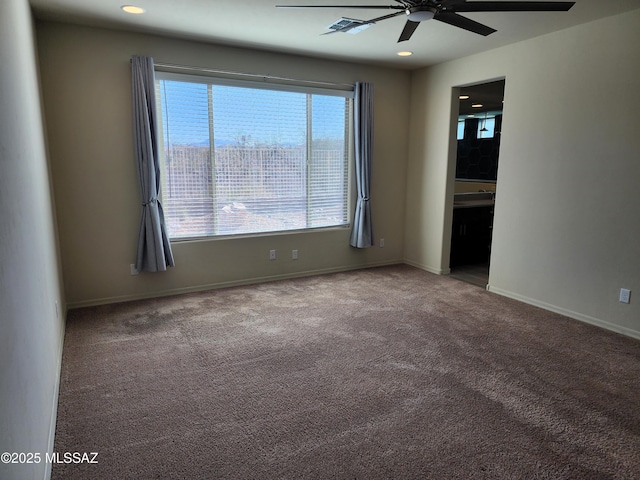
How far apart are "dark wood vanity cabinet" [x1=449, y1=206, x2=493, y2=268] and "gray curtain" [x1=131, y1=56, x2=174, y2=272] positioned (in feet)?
12.0

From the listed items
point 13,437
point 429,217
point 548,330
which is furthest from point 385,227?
point 13,437

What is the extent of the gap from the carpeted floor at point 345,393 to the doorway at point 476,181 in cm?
164

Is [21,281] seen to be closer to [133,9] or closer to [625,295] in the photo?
[133,9]

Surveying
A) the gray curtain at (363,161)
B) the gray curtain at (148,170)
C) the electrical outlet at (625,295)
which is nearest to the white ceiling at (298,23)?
the gray curtain at (148,170)

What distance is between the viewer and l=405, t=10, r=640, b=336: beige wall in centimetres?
333

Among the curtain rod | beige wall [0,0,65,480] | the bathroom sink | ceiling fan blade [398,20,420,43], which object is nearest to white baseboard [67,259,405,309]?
the bathroom sink

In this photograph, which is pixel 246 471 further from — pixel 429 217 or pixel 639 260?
pixel 429 217

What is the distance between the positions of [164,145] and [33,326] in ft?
8.83

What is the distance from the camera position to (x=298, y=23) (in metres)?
3.54

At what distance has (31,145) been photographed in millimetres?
2506

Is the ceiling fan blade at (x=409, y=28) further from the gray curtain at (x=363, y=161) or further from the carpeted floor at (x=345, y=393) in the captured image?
the carpeted floor at (x=345, y=393)

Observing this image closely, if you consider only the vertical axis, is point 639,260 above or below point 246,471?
above

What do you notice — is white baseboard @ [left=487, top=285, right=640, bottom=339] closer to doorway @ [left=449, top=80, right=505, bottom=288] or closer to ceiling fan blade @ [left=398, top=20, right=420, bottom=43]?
doorway @ [left=449, top=80, right=505, bottom=288]

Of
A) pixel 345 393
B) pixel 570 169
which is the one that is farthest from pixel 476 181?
pixel 345 393
